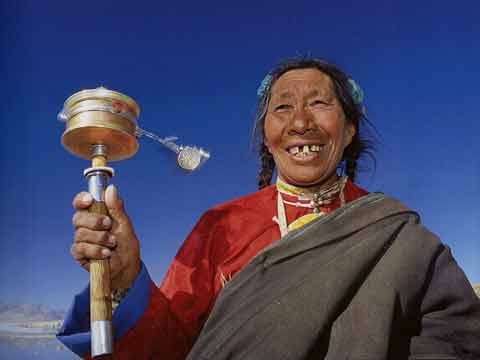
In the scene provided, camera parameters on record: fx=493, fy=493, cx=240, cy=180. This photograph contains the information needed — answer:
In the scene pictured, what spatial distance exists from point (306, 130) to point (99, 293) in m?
1.39

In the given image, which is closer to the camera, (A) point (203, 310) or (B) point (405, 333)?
(B) point (405, 333)

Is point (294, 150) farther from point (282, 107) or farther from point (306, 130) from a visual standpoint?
point (282, 107)

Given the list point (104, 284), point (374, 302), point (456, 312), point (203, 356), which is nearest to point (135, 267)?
point (104, 284)

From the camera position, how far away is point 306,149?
252 cm

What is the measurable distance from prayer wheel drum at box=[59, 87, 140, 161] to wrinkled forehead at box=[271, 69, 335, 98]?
1.15m

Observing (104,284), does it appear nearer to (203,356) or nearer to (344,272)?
(203,356)

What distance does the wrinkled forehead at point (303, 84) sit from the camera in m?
2.63

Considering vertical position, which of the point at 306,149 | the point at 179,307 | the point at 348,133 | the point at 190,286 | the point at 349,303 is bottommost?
the point at 349,303

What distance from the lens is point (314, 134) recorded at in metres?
2.51

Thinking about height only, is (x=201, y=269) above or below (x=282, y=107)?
below

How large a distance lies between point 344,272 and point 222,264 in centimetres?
68

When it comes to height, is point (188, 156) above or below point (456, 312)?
above

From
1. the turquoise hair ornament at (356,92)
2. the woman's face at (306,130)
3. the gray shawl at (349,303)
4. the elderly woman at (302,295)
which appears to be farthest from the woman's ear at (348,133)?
the gray shawl at (349,303)

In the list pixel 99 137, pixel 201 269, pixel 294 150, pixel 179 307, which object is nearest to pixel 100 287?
pixel 99 137
